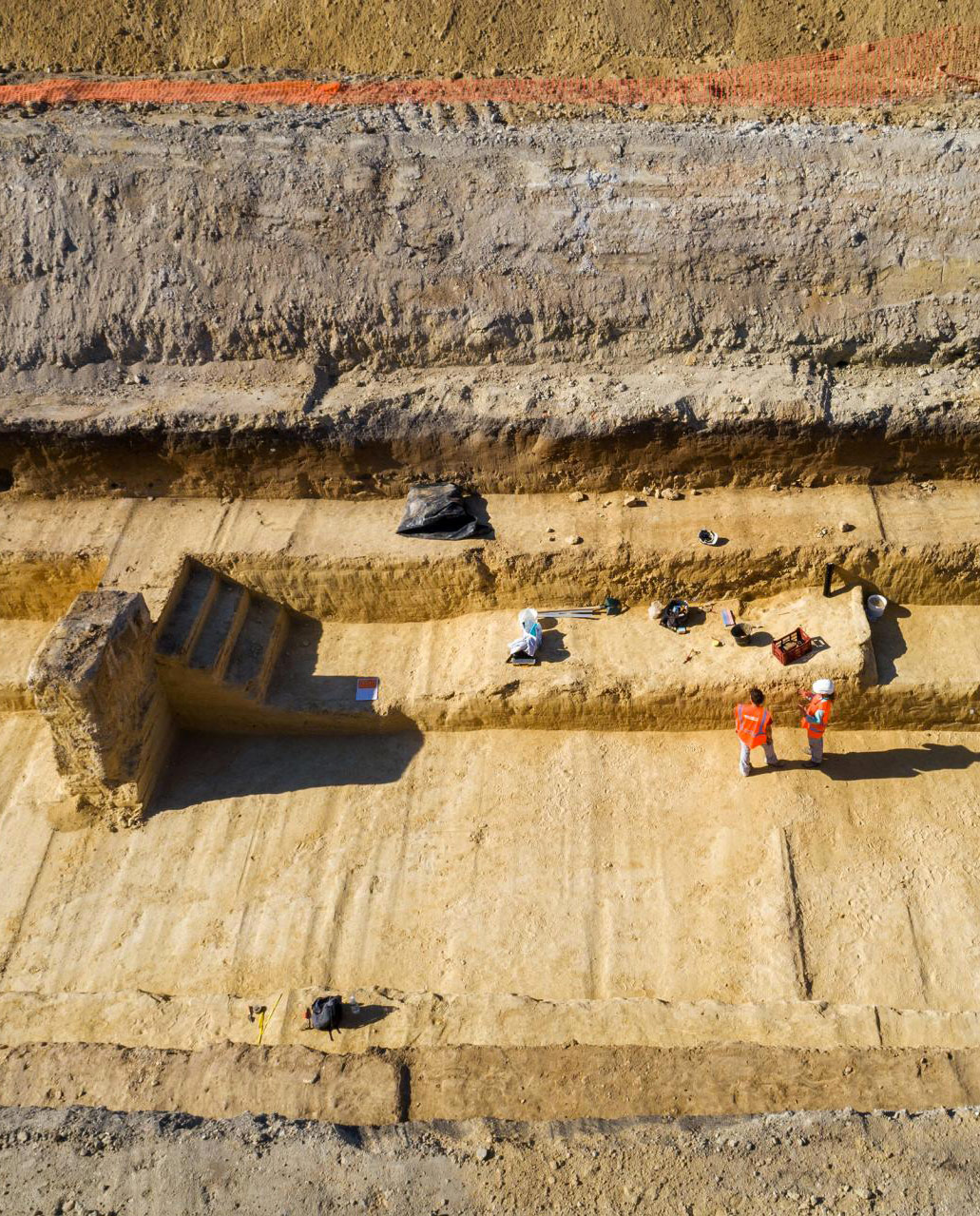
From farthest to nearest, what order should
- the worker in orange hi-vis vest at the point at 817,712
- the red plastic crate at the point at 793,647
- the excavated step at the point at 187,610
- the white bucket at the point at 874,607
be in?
the white bucket at the point at 874,607
the excavated step at the point at 187,610
the red plastic crate at the point at 793,647
the worker in orange hi-vis vest at the point at 817,712

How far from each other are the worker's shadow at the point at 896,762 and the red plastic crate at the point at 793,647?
726 millimetres

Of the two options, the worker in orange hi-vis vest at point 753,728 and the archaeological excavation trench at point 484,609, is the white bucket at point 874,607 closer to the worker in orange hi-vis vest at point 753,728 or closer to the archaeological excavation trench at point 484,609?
Result: the archaeological excavation trench at point 484,609

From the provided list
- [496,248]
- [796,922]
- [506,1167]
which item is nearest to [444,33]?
[496,248]

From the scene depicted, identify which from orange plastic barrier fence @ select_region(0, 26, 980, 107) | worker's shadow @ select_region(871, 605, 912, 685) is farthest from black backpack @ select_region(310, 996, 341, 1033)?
orange plastic barrier fence @ select_region(0, 26, 980, 107)

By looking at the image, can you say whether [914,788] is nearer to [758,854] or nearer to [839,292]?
[758,854]

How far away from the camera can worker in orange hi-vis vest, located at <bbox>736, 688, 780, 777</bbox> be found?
6508 mm

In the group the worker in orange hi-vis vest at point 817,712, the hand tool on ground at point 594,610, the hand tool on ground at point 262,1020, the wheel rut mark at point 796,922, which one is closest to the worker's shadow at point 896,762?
the worker in orange hi-vis vest at point 817,712

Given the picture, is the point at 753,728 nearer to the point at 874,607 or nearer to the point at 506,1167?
the point at 874,607

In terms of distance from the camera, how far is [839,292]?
846cm

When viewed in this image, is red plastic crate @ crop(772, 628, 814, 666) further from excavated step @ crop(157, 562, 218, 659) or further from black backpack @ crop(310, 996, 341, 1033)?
excavated step @ crop(157, 562, 218, 659)

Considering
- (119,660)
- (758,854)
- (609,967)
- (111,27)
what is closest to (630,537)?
(758,854)

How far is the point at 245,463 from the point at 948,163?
667cm

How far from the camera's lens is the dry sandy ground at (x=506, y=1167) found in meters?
4.28

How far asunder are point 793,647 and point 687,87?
27.4ft
